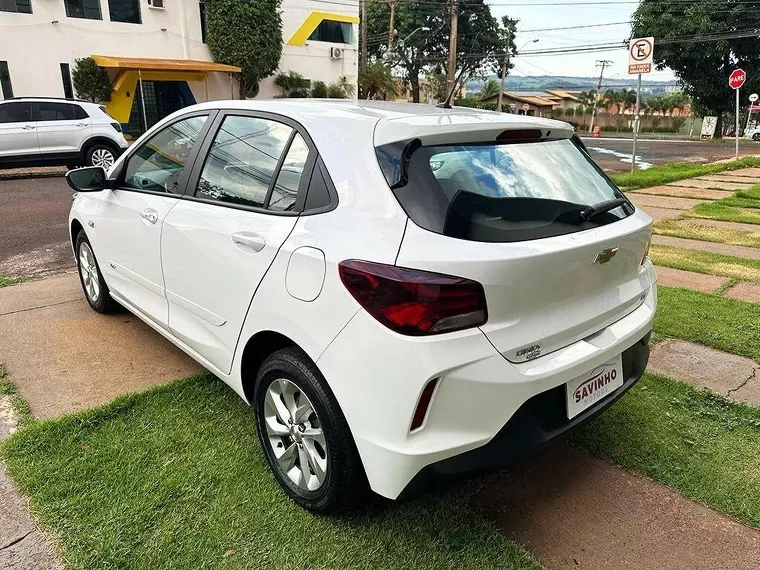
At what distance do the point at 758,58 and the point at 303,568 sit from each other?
135ft

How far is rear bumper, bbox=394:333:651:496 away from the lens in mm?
2025

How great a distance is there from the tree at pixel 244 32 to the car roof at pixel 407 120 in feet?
78.3

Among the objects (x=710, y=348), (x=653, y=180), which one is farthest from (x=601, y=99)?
(x=710, y=348)

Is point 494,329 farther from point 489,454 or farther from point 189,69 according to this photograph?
point 189,69

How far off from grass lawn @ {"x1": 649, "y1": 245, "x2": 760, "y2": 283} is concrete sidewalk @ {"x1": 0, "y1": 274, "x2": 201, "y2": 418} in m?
4.87

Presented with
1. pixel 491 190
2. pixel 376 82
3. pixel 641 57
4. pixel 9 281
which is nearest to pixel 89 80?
pixel 376 82

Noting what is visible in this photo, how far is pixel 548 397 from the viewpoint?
2152 mm

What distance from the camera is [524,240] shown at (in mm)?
2070

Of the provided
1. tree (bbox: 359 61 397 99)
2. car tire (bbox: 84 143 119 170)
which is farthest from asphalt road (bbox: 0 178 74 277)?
tree (bbox: 359 61 397 99)

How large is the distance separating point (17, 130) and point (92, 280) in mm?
10134

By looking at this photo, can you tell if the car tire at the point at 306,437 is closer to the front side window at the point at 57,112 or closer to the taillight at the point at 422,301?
the taillight at the point at 422,301

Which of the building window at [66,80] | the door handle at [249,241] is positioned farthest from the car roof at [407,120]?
the building window at [66,80]

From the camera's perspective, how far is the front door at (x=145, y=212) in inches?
127

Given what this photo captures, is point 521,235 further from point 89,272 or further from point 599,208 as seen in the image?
point 89,272
